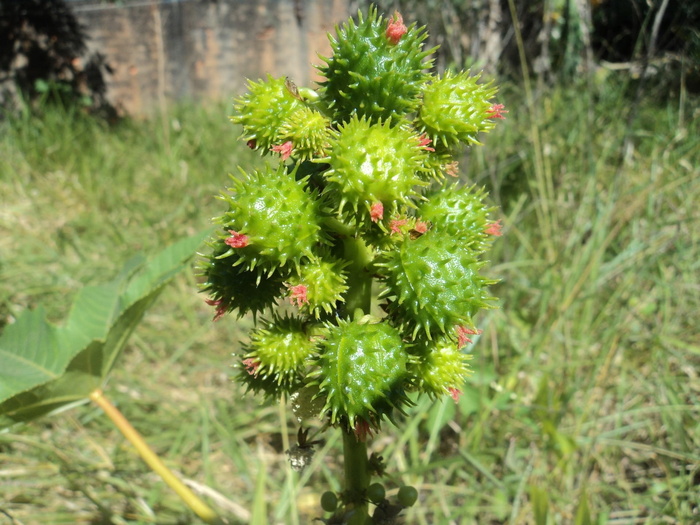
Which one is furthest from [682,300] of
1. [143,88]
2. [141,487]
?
[143,88]

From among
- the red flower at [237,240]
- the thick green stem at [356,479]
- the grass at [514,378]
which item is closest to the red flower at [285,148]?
the red flower at [237,240]

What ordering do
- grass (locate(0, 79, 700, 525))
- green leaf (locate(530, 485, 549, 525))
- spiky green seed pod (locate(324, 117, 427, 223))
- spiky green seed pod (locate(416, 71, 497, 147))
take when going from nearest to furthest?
spiky green seed pod (locate(324, 117, 427, 223))
spiky green seed pod (locate(416, 71, 497, 147))
green leaf (locate(530, 485, 549, 525))
grass (locate(0, 79, 700, 525))

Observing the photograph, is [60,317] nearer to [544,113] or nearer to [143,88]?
[544,113]

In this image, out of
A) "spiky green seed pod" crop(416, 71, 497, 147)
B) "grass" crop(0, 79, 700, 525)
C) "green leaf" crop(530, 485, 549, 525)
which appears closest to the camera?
"spiky green seed pod" crop(416, 71, 497, 147)

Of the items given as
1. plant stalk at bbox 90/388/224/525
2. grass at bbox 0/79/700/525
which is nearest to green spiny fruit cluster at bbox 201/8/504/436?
plant stalk at bbox 90/388/224/525

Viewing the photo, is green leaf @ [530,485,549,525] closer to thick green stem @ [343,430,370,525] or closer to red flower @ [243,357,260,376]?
thick green stem @ [343,430,370,525]
